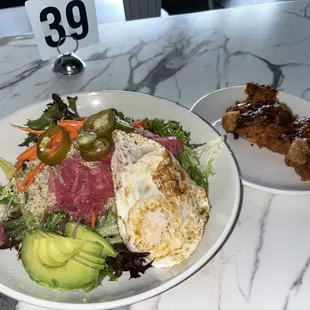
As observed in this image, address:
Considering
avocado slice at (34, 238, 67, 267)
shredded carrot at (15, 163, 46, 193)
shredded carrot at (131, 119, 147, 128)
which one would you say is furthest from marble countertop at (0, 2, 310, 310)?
shredded carrot at (131, 119, 147, 128)

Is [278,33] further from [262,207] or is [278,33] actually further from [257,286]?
[257,286]

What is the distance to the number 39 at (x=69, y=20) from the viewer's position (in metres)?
2.21

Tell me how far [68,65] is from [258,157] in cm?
118

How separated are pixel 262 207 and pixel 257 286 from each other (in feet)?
1.15

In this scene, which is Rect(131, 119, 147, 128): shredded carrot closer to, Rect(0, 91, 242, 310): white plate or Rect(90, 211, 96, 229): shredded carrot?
Rect(0, 91, 242, 310): white plate

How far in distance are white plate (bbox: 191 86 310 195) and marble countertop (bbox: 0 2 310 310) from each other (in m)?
0.07

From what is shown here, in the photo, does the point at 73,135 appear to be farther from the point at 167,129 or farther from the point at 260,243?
the point at 260,243

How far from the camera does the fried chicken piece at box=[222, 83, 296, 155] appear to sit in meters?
1.87

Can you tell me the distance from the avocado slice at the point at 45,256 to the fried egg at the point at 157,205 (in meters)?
0.20

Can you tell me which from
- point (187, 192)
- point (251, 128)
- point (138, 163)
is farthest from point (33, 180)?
point (251, 128)

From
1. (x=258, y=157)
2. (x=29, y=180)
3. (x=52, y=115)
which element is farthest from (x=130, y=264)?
(x=258, y=157)

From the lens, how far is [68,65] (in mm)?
2434

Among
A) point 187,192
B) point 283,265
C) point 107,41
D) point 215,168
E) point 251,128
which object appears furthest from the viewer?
point 107,41

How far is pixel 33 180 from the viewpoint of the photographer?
1.52 m
